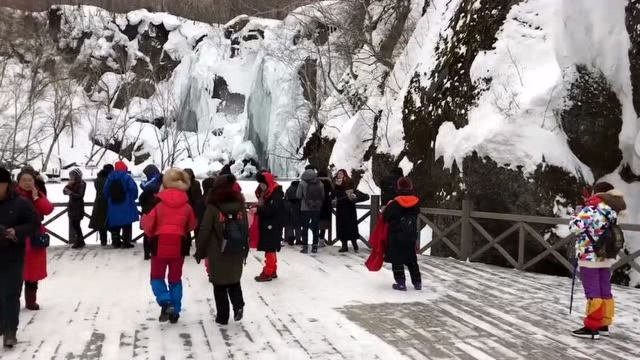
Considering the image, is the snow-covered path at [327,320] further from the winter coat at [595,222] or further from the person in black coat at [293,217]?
the person in black coat at [293,217]

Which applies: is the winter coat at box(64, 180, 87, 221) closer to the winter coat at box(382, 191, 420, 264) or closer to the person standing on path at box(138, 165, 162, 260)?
the person standing on path at box(138, 165, 162, 260)

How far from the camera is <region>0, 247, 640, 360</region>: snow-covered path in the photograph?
482cm

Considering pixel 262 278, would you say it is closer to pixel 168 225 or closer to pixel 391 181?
pixel 168 225

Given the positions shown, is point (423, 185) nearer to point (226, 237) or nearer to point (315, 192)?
point (315, 192)

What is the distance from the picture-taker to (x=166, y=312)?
5.62 meters

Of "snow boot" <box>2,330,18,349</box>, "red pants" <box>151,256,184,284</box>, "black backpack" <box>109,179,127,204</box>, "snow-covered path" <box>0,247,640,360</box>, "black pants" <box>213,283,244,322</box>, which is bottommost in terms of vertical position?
"snow-covered path" <box>0,247,640,360</box>

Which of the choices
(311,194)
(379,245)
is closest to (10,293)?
(379,245)

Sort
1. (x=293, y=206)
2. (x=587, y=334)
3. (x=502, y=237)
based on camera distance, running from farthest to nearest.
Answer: (x=293, y=206)
(x=502, y=237)
(x=587, y=334)

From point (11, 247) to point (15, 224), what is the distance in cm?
20

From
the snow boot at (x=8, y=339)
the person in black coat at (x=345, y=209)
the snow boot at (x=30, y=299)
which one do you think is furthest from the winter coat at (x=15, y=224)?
the person in black coat at (x=345, y=209)

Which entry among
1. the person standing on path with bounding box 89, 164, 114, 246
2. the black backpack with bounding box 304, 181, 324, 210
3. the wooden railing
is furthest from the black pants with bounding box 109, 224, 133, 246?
the black backpack with bounding box 304, 181, 324, 210

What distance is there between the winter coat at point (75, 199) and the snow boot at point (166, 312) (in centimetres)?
602

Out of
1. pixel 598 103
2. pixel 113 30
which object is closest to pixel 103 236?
pixel 598 103

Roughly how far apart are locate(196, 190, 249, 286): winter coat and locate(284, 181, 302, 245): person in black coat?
5417mm
